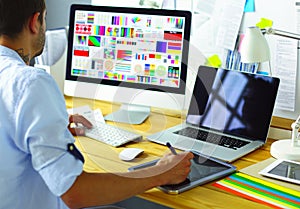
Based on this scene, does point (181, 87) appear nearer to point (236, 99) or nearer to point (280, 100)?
point (236, 99)

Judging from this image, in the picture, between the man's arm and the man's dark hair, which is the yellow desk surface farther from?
the man's dark hair

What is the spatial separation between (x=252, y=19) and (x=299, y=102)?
39 cm

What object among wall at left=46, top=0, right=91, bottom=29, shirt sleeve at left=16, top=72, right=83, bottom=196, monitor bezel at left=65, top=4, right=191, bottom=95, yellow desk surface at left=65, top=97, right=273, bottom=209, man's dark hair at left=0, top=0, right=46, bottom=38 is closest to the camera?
shirt sleeve at left=16, top=72, right=83, bottom=196

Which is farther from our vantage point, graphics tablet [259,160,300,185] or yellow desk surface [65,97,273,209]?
graphics tablet [259,160,300,185]

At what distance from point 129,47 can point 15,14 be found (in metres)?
0.83

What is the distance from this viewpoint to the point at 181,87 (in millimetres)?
1937

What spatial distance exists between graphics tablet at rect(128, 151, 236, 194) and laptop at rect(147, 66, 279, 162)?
89 mm

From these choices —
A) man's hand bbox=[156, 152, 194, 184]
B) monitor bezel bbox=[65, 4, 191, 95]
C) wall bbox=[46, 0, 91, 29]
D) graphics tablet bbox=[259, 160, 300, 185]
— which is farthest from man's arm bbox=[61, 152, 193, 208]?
wall bbox=[46, 0, 91, 29]

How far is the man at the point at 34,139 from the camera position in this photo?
3.60 ft

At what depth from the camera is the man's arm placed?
116 cm

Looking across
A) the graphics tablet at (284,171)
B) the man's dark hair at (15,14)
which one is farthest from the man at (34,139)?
the graphics tablet at (284,171)

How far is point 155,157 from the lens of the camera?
5.41ft

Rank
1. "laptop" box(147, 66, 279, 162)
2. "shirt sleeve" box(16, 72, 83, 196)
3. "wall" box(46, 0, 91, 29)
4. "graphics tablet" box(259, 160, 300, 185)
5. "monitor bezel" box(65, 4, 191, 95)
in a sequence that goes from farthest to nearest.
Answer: "wall" box(46, 0, 91, 29) → "monitor bezel" box(65, 4, 191, 95) → "laptop" box(147, 66, 279, 162) → "graphics tablet" box(259, 160, 300, 185) → "shirt sleeve" box(16, 72, 83, 196)

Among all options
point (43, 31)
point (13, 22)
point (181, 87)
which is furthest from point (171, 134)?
point (13, 22)
